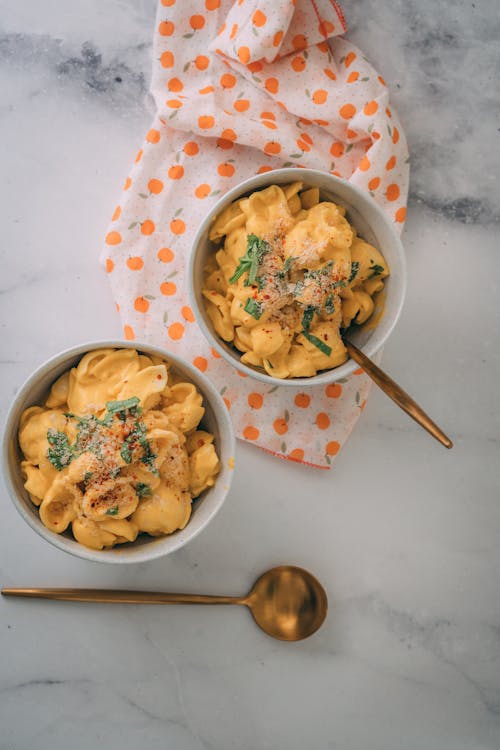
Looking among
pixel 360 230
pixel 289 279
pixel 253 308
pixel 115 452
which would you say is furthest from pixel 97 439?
pixel 360 230

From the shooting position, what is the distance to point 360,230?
1.68 metres

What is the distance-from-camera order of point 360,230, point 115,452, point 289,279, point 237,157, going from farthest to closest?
point 237,157
point 360,230
point 289,279
point 115,452

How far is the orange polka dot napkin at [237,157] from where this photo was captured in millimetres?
1771

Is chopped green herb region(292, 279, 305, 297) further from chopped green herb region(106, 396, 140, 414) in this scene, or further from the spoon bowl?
the spoon bowl

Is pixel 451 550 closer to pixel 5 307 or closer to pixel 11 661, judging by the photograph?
pixel 11 661

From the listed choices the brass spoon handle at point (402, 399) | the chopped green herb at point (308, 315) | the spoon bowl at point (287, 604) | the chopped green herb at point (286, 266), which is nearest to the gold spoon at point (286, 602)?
the spoon bowl at point (287, 604)

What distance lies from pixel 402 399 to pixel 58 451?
2.44 feet

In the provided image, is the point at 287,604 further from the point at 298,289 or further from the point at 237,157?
the point at 237,157

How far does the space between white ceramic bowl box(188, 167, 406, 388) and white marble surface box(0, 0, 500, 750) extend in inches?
10.6

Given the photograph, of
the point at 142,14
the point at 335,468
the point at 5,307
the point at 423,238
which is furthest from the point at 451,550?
the point at 142,14

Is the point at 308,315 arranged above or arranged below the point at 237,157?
below

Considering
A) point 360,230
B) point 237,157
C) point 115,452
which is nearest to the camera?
point 115,452

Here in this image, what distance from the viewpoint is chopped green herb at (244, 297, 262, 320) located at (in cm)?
153

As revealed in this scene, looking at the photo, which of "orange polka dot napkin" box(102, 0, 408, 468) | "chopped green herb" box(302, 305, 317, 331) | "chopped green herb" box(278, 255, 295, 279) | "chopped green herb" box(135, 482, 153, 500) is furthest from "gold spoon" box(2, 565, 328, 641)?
"chopped green herb" box(278, 255, 295, 279)
